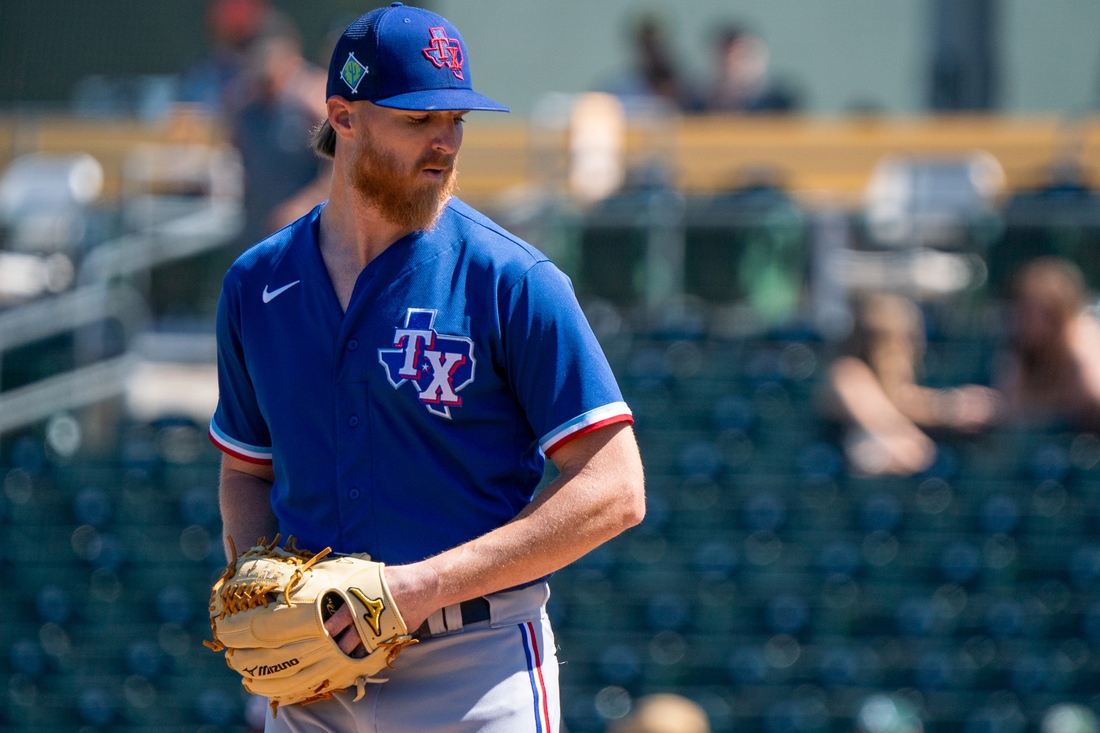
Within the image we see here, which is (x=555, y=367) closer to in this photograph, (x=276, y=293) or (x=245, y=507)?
(x=276, y=293)

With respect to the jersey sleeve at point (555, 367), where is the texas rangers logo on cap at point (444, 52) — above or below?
above

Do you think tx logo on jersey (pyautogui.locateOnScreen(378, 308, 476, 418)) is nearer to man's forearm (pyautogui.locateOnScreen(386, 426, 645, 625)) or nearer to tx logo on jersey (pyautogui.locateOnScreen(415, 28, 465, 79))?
man's forearm (pyautogui.locateOnScreen(386, 426, 645, 625))

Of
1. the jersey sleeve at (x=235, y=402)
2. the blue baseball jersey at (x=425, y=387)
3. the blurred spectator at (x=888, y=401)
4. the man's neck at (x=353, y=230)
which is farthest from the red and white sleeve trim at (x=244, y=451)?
the blurred spectator at (x=888, y=401)

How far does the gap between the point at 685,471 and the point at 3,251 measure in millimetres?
3834

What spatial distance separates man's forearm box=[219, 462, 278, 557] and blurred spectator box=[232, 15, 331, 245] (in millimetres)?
3339

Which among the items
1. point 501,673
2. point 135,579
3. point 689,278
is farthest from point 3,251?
point 501,673

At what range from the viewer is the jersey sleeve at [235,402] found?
Result: 7.32 feet

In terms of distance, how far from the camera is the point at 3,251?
6898 mm

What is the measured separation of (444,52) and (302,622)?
91 centimetres

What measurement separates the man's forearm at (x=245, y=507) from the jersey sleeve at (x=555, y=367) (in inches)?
23.1

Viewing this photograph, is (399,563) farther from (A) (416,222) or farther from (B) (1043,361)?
(B) (1043,361)

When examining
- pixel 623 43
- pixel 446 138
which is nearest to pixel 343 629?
pixel 446 138

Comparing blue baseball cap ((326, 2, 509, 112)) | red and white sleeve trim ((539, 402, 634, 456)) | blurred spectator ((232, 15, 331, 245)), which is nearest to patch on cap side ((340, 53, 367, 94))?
blue baseball cap ((326, 2, 509, 112))

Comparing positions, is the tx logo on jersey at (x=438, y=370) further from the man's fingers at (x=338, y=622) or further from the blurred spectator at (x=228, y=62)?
the blurred spectator at (x=228, y=62)
